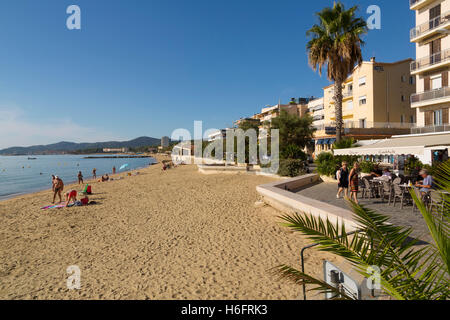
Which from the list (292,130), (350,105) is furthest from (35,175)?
(350,105)

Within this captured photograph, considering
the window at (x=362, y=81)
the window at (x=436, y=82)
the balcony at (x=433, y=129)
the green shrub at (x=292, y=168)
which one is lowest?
the green shrub at (x=292, y=168)

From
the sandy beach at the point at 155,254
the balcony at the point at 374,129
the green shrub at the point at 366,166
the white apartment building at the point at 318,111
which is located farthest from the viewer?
the white apartment building at the point at 318,111

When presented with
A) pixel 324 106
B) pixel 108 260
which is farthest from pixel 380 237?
pixel 324 106

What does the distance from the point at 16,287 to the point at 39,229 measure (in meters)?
5.24

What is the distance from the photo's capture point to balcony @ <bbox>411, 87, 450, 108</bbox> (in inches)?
766

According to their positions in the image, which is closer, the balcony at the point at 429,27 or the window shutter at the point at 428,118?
the balcony at the point at 429,27

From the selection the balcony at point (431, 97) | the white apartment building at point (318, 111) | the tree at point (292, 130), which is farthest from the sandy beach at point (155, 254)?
the white apartment building at point (318, 111)

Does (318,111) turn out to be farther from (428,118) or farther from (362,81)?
(428,118)

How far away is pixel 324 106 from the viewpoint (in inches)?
1784

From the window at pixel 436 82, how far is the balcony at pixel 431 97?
0.61 meters

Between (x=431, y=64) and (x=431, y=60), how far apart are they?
44 cm

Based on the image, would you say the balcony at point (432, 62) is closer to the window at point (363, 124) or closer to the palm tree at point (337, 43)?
the palm tree at point (337, 43)

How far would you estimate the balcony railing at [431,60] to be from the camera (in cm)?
1940

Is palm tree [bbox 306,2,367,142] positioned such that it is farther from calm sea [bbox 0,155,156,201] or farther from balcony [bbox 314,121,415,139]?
calm sea [bbox 0,155,156,201]
